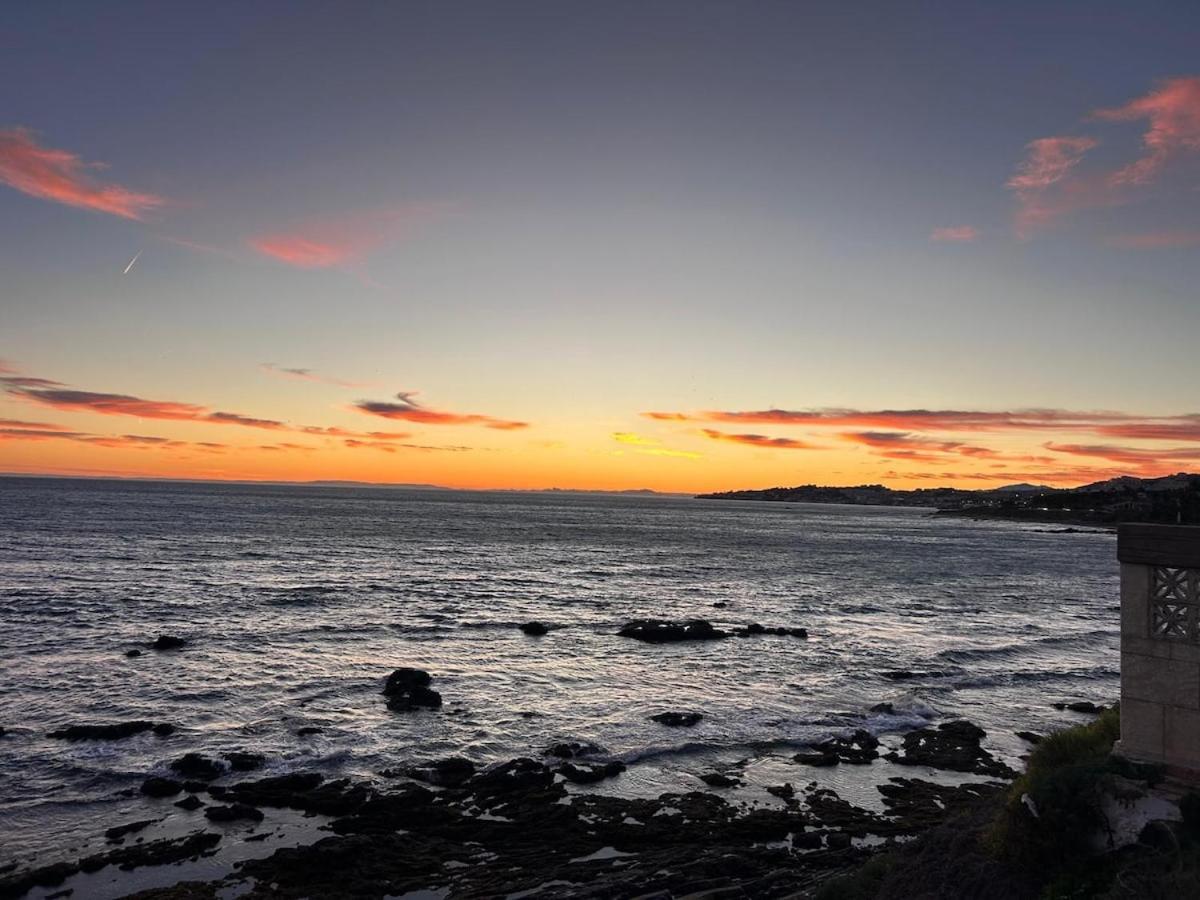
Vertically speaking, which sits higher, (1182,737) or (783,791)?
(1182,737)

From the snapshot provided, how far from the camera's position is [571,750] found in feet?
80.5

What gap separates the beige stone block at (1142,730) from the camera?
1212 cm

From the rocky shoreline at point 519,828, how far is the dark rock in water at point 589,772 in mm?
78

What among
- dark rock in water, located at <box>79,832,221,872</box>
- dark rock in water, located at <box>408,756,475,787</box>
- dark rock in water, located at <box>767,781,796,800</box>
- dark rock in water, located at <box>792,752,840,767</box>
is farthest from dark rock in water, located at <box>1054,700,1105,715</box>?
dark rock in water, located at <box>79,832,221,872</box>

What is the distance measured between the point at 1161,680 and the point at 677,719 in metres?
18.0

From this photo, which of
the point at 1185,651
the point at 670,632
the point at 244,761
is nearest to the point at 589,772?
the point at 244,761

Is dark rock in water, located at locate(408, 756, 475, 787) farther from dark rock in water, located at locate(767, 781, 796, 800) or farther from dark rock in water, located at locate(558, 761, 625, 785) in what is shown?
dark rock in water, located at locate(767, 781, 796, 800)

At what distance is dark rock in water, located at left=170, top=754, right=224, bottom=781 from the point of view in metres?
21.8

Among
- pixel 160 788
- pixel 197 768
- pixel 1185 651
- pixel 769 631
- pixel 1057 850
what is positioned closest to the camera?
pixel 1057 850

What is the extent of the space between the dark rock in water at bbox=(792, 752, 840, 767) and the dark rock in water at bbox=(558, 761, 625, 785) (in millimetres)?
5435

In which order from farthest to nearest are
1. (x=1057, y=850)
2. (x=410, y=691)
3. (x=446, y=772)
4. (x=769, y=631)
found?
(x=769, y=631), (x=410, y=691), (x=446, y=772), (x=1057, y=850)

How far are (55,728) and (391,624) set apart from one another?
2322cm

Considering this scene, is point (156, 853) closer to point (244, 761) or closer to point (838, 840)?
point (244, 761)

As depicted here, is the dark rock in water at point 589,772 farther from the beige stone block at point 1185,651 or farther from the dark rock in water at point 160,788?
the beige stone block at point 1185,651
